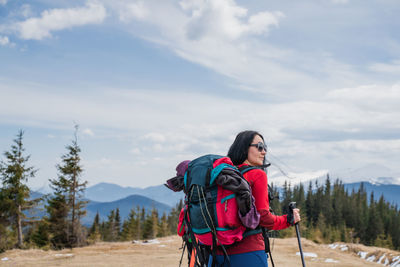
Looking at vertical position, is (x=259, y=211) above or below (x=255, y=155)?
below

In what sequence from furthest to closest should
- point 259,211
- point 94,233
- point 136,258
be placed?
point 94,233, point 136,258, point 259,211

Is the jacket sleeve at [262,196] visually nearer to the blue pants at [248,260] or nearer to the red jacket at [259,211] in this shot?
the red jacket at [259,211]

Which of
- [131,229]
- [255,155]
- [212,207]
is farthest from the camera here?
[131,229]

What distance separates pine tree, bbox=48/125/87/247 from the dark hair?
3583cm

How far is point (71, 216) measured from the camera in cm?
3797

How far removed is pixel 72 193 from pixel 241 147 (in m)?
36.6

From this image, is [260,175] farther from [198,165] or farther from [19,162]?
[19,162]

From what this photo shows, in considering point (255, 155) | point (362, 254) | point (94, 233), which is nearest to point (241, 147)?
point (255, 155)

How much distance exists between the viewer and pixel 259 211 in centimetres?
382

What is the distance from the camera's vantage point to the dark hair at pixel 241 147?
4148 mm

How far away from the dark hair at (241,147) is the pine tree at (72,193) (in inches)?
1411

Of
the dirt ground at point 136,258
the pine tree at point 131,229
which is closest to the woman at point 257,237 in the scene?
the dirt ground at point 136,258

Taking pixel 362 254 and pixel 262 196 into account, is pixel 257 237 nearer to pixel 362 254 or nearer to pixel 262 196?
pixel 262 196

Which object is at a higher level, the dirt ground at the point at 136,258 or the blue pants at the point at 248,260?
the blue pants at the point at 248,260
